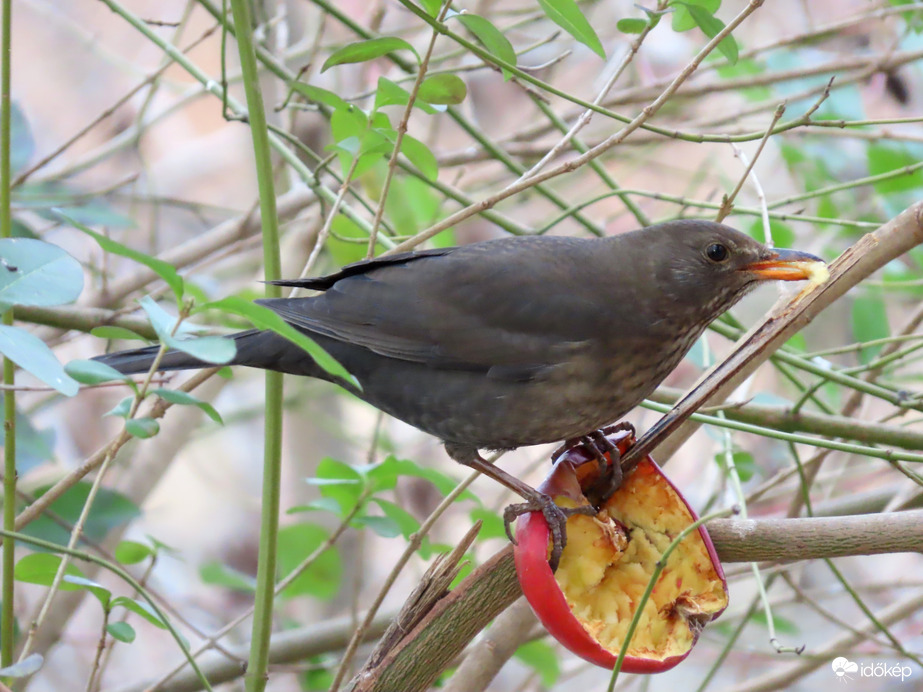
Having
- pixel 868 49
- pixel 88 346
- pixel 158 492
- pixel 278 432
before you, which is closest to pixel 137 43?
pixel 88 346

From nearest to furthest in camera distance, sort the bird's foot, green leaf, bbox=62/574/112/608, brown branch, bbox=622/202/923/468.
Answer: green leaf, bbox=62/574/112/608 < brown branch, bbox=622/202/923/468 < the bird's foot

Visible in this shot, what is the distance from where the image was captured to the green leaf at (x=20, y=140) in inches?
111

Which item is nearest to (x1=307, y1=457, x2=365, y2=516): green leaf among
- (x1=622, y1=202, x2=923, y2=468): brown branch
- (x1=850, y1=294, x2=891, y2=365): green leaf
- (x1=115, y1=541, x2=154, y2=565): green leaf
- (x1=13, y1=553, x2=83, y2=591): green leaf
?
(x1=115, y1=541, x2=154, y2=565): green leaf

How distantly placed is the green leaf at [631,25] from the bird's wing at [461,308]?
2.05 ft

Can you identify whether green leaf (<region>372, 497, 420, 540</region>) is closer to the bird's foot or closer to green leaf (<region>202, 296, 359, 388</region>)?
the bird's foot

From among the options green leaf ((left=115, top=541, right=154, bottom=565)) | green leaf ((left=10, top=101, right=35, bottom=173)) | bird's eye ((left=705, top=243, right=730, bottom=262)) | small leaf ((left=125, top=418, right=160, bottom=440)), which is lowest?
green leaf ((left=115, top=541, right=154, bottom=565))

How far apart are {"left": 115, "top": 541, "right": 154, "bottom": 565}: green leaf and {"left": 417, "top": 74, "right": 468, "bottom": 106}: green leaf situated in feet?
4.16

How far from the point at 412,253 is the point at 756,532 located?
1.11 m

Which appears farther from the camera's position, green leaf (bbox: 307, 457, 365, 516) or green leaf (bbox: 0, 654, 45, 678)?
green leaf (bbox: 307, 457, 365, 516)

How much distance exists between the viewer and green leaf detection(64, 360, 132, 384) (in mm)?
1296

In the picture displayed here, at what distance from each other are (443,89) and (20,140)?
58.2 inches

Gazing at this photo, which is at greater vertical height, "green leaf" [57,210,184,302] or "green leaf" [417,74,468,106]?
"green leaf" [417,74,468,106]

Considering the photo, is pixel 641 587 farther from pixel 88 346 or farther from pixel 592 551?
pixel 88 346

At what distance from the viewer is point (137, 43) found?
24.9 feet
